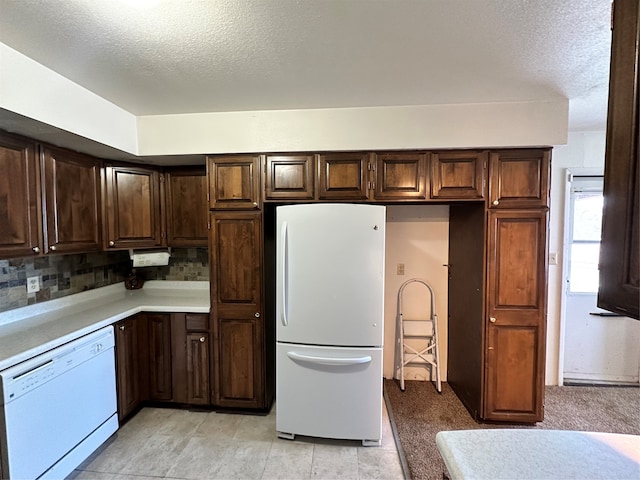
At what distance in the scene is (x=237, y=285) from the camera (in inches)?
91.1

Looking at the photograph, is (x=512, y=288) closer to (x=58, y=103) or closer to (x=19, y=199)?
(x=58, y=103)

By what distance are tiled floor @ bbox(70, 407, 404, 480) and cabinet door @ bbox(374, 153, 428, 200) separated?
1.78 metres

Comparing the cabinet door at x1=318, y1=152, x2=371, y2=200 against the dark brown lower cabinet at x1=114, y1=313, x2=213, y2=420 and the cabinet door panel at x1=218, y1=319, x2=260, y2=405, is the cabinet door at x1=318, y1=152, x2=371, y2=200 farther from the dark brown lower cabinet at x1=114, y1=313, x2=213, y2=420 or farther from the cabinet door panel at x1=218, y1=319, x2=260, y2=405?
the dark brown lower cabinet at x1=114, y1=313, x2=213, y2=420

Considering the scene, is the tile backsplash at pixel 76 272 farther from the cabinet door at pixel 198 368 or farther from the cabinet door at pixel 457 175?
the cabinet door at pixel 457 175

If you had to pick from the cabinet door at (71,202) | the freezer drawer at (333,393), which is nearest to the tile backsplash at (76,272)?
the cabinet door at (71,202)

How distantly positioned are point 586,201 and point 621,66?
2859 mm

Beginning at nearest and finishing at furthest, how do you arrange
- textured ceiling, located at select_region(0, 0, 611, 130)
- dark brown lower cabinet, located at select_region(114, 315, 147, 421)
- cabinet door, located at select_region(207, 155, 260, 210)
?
textured ceiling, located at select_region(0, 0, 611, 130) → dark brown lower cabinet, located at select_region(114, 315, 147, 421) → cabinet door, located at select_region(207, 155, 260, 210)

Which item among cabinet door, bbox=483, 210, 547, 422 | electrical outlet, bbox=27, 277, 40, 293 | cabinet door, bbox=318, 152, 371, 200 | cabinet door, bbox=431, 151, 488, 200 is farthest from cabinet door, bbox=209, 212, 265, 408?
cabinet door, bbox=483, 210, 547, 422

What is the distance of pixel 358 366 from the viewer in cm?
198

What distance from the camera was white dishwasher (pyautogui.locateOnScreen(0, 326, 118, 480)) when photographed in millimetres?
1416

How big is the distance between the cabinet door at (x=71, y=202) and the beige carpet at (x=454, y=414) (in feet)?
8.98

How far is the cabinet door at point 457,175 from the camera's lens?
2.13m

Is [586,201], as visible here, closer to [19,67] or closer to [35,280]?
[19,67]

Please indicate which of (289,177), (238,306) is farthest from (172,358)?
(289,177)
